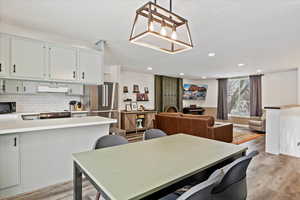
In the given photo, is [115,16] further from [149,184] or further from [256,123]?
[256,123]

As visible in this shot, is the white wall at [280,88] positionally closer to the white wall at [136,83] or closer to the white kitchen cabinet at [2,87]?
the white wall at [136,83]

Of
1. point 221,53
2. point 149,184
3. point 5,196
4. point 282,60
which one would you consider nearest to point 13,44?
point 5,196

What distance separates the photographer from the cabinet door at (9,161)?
191 centimetres

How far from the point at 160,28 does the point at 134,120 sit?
14.0 ft

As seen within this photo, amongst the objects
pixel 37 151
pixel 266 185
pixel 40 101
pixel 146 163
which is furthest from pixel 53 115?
pixel 266 185

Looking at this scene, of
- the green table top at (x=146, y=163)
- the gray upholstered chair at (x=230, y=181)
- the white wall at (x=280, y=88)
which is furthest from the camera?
the white wall at (x=280, y=88)

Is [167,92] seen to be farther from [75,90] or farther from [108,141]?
[108,141]

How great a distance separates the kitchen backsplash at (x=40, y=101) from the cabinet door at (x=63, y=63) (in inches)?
55.5

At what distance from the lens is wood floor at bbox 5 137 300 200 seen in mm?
2047

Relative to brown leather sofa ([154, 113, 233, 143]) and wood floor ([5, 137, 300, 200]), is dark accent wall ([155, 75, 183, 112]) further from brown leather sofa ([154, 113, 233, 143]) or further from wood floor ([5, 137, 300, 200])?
wood floor ([5, 137, 300, 200])

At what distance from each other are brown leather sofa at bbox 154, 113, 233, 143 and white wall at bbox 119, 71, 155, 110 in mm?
1811

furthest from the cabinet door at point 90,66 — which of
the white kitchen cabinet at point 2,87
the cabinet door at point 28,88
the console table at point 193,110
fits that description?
the console table at point 193,110

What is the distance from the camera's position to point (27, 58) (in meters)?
2.70

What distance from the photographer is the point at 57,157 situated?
2330 millimetres
